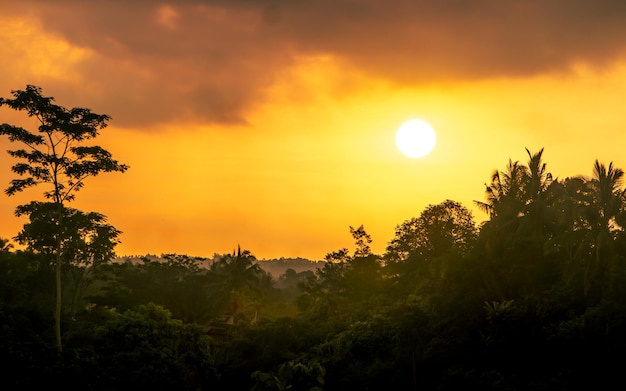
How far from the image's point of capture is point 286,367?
115ft

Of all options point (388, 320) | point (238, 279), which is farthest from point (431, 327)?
point (238, 279)

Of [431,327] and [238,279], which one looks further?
[238,279]

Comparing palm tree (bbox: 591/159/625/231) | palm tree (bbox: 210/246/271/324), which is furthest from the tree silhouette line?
palm tree (bbox: 210/246/271/324)

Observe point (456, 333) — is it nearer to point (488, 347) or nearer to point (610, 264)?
point (488, 347)

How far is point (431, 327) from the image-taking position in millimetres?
42844

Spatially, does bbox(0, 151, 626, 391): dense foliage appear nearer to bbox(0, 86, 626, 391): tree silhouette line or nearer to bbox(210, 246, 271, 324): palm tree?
bbox(0, 86, 626, 391): tree silhouette line

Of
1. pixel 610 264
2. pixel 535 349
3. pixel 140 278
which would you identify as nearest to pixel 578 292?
pixel 610 264

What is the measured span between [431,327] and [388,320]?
2.87 m

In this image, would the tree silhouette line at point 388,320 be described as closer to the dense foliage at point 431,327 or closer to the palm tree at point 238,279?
the dense foliage at point 431,327

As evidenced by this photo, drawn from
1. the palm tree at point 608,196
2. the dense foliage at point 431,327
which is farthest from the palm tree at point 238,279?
the palm tree at point 608,196

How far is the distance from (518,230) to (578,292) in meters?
8.79

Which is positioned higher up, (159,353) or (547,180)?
(547,180)

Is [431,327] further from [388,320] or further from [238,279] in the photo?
[238,279]

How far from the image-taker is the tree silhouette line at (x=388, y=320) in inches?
1316
